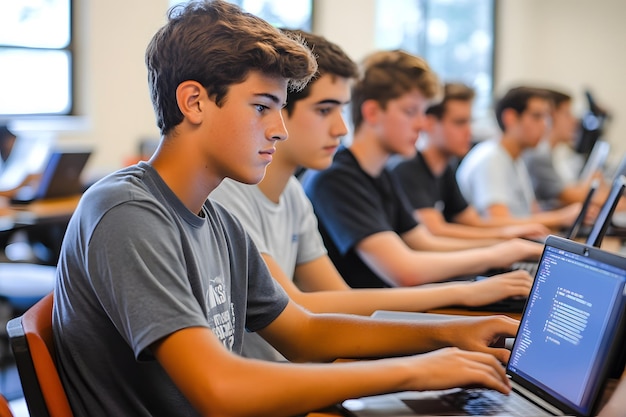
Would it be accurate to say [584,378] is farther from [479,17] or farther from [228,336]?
[479,17]

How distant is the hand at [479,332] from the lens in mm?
1423

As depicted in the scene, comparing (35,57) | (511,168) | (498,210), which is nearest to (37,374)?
(498,210)

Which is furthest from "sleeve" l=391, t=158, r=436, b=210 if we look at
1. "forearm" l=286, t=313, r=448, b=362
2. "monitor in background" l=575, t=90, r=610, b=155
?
"monitor in background" l=575, t=90, r=610, b=155

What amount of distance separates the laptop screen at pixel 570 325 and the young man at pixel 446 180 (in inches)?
73.2

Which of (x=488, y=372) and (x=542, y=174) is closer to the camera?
(x=488, y=372)

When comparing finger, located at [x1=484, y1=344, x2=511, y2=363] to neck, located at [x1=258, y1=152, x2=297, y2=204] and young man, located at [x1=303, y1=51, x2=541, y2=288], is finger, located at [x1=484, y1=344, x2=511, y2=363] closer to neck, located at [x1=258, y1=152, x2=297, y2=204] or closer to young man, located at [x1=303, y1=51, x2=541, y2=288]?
neck, located at [x1=258, y1=152, x2=297, y2=204]

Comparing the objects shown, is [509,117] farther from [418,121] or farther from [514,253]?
[514,253]

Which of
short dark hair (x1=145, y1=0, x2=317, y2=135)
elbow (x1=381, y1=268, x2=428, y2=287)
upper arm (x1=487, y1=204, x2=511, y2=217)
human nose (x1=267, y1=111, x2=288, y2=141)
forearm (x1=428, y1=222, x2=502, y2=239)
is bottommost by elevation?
upper arm (x1=487, y1=204, x2=511, y2=217)

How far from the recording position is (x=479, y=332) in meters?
1.44

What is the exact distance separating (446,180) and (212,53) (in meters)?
2.55

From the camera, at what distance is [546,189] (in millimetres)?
5230

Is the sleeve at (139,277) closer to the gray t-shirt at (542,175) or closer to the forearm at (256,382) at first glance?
the forearm at (256,382)

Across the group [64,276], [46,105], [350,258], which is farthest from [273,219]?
[46,105]

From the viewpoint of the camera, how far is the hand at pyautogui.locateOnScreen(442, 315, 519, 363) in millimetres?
1423
